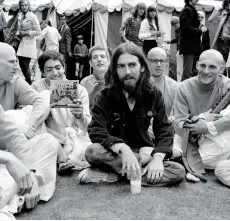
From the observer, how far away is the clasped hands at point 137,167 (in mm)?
2885

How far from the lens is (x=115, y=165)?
3279 millimetres

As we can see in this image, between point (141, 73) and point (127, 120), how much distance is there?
424mm

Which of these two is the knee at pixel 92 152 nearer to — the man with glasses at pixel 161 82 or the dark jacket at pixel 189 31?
the man with glasses at pixel 161 82

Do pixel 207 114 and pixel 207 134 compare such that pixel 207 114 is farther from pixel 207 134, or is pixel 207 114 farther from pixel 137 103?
pixel 137 103

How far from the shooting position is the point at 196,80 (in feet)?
13.3

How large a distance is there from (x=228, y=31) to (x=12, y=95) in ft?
14.8

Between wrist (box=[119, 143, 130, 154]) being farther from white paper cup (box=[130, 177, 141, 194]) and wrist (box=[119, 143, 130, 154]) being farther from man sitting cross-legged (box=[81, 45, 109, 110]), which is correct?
man sitting cross-legged (box=[81, 45, 109, 110])

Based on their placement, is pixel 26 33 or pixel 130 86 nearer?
pixel 130 86

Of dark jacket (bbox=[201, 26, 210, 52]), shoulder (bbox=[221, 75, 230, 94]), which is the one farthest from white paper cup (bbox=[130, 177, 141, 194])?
dark jacket (bbox=[201, 26, 210, 52])

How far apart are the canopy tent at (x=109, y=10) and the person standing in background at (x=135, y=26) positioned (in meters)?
2.20

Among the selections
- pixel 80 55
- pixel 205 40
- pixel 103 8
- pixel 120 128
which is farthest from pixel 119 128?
pixel 103 8

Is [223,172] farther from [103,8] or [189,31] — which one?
[103,8]

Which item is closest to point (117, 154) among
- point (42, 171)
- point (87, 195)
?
point (87, 195)

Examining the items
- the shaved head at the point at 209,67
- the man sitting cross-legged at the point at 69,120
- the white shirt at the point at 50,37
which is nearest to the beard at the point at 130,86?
the man sitting cross-legged at the point at 69,120
